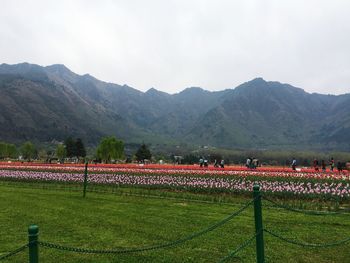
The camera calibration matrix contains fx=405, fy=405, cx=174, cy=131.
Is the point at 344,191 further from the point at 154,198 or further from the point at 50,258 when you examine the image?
the point at 50,258

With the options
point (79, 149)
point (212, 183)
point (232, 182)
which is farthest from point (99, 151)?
point (212, 183)

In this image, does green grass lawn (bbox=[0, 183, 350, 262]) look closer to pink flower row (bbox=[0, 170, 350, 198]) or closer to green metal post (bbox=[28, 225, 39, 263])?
pink flower row (bbox=[0, 170, 350, 198])

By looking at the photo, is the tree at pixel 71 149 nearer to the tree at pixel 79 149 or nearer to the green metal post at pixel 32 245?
the tree at pixel 79 149

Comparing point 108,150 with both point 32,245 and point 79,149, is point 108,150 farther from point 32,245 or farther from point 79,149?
point 32,245

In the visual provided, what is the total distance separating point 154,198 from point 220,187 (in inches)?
171

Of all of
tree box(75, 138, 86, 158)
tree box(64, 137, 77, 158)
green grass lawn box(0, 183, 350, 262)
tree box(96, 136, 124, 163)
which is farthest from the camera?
tree box(75, 138, 86, 158)

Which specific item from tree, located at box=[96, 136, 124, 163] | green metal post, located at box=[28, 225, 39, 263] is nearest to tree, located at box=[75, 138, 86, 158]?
tree, located at box=[96, 136, 124, 163]

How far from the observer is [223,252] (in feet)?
32.5

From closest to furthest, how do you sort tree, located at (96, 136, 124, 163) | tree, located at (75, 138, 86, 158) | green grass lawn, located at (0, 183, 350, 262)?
green grass lawn, located at (0, 183, 350, 262) < tree, located at (96, 136, 124, 163) < tree, located at (75, 138, 86, 158)

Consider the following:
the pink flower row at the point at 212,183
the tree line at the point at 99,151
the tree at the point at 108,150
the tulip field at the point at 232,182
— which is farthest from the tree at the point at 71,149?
the tulip field at the point at 232,182

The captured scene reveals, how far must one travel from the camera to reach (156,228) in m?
12.6

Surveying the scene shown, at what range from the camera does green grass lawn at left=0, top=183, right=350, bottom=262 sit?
31.9ft

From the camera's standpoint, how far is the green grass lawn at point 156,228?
9.73 meters

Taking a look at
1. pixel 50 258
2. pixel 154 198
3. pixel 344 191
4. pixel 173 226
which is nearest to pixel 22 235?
pixel 50 258
